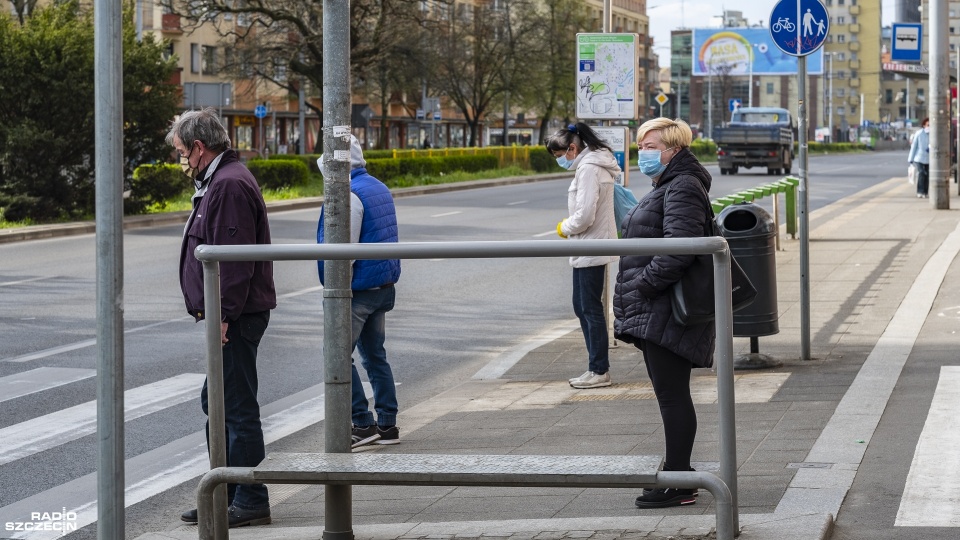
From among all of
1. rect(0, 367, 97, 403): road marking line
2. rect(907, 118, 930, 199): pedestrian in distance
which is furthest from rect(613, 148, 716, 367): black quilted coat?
rect(907, 118, 930, 199): pedestrian in distance

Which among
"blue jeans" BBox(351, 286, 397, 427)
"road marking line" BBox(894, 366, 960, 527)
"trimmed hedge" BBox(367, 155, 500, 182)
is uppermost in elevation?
"trimmed hedge" BBox(367, 155, 500, 182)

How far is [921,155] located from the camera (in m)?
28.9

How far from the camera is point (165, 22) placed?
2768 inches

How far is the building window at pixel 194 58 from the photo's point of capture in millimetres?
71938

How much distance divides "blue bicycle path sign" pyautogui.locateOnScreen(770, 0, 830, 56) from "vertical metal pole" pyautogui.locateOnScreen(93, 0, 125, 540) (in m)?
6.71

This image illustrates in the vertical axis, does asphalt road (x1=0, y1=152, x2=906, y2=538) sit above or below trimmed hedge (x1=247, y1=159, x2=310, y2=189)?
below

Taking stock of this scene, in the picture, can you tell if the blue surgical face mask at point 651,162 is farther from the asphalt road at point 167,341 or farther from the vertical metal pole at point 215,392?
the asphalt road at point 167,341

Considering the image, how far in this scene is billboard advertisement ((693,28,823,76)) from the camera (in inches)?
3804

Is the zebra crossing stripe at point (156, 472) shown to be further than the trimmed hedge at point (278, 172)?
No

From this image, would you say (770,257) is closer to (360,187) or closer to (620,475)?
(360,187)

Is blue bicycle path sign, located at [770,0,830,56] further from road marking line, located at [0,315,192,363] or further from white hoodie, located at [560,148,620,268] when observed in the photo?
road marking line, located at [0,315,192,363]

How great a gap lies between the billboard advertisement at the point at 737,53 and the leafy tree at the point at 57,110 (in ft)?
247

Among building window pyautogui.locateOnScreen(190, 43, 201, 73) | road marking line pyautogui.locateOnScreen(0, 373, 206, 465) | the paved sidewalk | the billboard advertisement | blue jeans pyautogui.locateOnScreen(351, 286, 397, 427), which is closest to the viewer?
the paved sidewalk

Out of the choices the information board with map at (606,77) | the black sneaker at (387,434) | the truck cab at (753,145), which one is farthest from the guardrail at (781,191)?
the truck cab at (753,145)
